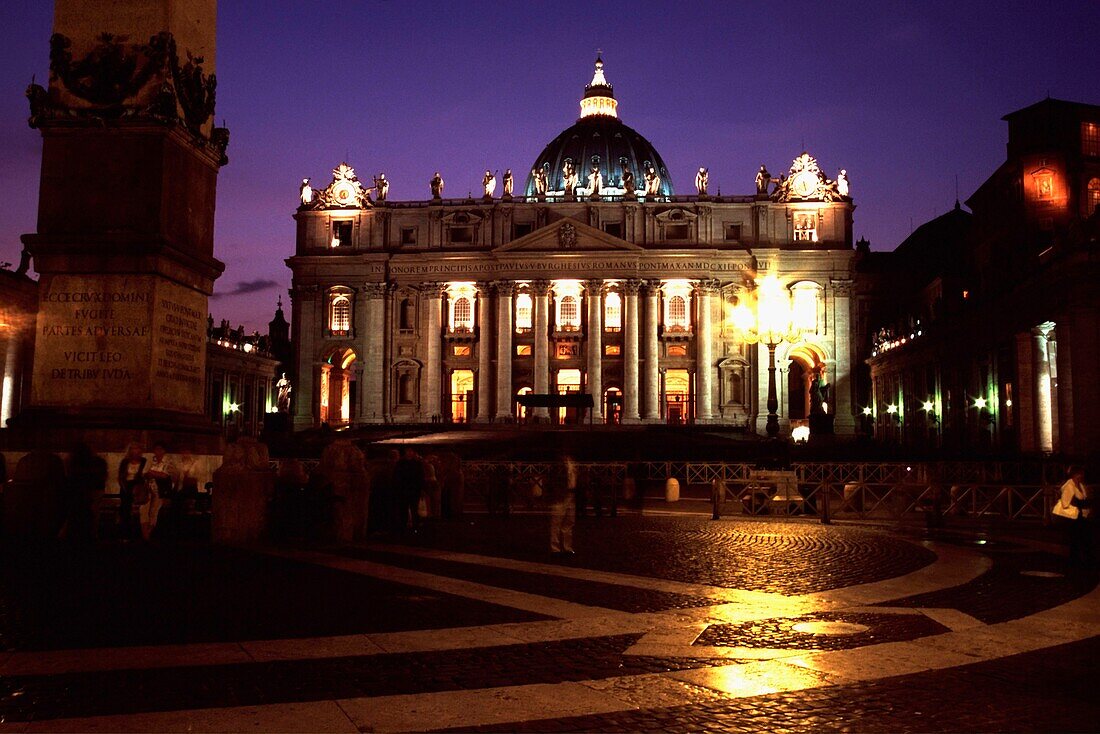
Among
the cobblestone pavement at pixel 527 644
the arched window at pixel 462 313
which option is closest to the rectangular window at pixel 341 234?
the arched window at pixel 462 313

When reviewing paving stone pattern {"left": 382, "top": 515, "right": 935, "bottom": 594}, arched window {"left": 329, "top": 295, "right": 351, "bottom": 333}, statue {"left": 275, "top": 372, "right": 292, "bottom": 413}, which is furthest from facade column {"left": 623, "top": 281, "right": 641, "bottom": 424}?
paving stone pattern {"left": 382, "top": 515, "right": 935, "bottom": 594}

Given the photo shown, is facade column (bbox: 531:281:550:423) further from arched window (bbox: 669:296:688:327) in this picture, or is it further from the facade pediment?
arched window (bbox: 669:296:688:327)

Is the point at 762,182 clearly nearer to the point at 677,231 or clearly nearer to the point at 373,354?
the point at 677,231

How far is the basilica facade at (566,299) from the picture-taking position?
3017 inches

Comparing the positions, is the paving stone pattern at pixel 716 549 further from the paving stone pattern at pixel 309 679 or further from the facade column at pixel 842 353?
the facade column at pixel 842 353

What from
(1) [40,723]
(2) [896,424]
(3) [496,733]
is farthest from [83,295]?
(2) [896,424]

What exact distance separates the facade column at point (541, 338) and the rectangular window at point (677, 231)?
10.4m

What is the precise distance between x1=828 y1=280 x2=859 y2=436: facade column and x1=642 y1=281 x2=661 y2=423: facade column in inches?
525

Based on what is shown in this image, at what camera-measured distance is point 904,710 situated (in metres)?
5.68

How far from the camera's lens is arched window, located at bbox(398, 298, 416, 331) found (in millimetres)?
79750

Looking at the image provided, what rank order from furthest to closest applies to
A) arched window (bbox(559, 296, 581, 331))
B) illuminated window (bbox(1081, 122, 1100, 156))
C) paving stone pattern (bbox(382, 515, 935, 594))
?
arched window (bbox(559, 296, 581, 331)), illuminated window (bbox(1081, 122, 1100, 156)), paving stone pattern (bbox(382, 515, 935, 594))

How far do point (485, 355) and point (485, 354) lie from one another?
0.08m

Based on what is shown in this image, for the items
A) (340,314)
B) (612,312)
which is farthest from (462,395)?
(612,312)

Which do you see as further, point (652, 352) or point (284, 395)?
point (284, 395)
